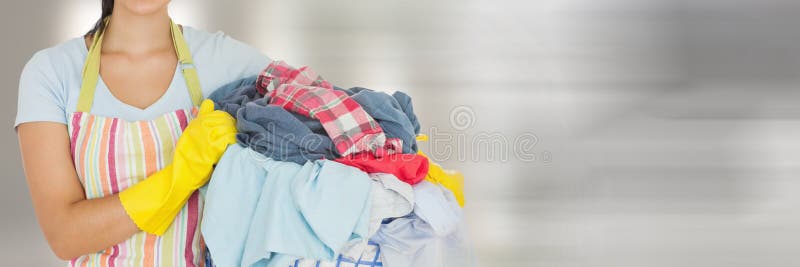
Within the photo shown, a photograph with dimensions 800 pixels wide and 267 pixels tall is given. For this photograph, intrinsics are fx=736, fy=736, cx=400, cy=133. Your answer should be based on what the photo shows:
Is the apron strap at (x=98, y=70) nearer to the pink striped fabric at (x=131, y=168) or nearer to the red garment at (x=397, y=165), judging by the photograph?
the pink striped fabric at (x=131, y=168)

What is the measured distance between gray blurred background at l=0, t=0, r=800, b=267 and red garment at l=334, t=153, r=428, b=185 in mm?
1809

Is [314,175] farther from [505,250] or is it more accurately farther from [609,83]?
[609,83]

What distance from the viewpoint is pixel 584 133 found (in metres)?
3.38

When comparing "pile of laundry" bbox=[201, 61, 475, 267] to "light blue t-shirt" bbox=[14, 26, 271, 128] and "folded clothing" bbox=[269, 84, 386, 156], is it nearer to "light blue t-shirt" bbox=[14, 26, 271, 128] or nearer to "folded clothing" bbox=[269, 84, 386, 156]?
"folded clothing" bbox=[269, 84, 386, 156]

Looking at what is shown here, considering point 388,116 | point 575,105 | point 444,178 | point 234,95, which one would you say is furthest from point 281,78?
point 575,105

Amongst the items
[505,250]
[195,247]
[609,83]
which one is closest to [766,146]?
[609,83]

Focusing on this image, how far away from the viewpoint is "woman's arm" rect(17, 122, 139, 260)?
1.31m

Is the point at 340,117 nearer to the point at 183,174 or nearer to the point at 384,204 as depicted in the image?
the point at 384,204

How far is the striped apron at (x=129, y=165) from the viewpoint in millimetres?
1358

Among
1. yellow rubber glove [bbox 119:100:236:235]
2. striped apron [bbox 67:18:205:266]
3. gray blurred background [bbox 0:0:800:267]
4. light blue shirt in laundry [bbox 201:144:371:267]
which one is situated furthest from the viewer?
gray blurred background [bbox 0:0:800:267]

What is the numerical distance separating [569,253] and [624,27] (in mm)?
1093

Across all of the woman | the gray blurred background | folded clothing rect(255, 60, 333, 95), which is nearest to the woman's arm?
the woman

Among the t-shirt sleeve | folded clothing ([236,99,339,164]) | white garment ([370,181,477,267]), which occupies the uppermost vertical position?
the t-shirt sleeve

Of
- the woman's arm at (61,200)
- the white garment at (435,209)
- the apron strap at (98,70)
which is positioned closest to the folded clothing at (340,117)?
the white garment at (435,209)
